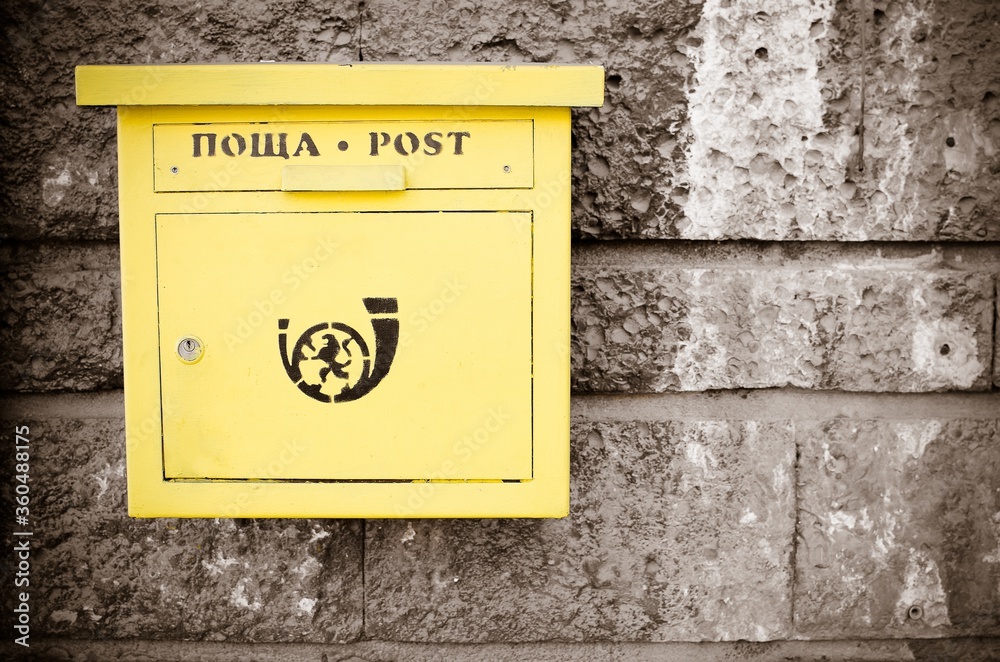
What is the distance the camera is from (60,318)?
49.6 inches

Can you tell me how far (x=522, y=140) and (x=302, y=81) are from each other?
0.31m

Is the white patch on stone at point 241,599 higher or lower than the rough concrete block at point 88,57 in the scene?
lower

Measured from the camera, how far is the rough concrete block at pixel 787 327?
125 centimetres

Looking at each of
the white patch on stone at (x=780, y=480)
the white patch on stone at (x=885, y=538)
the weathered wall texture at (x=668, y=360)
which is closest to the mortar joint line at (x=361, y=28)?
the weathered wall texture at (x=668, y=360)

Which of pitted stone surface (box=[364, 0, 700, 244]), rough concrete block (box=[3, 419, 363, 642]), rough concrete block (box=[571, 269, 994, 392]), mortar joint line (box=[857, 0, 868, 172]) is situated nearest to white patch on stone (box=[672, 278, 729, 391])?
rough concrete block (box=[571, 269, 994, 392])

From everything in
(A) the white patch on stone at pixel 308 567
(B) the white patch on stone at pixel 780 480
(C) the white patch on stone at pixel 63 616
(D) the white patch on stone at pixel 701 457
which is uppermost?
(D) the white patch on stone at pixel 701 457

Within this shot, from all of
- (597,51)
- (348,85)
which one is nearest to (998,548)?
(597,51)

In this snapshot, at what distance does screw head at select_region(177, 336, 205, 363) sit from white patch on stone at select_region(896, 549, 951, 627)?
1.30 metres

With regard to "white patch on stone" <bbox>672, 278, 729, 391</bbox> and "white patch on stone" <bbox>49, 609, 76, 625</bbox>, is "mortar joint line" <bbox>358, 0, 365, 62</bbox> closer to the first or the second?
"white patch on stone" <bbox>672, 278, 729, 391</bbox>

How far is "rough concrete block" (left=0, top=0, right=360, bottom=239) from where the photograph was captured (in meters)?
1.23

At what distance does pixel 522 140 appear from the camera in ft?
3.14

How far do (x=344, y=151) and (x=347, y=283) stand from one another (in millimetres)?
188

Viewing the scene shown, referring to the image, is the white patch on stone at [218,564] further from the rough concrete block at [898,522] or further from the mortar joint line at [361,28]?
the rough concrete block at [898,522]

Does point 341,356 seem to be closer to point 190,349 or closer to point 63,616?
point 190,349
